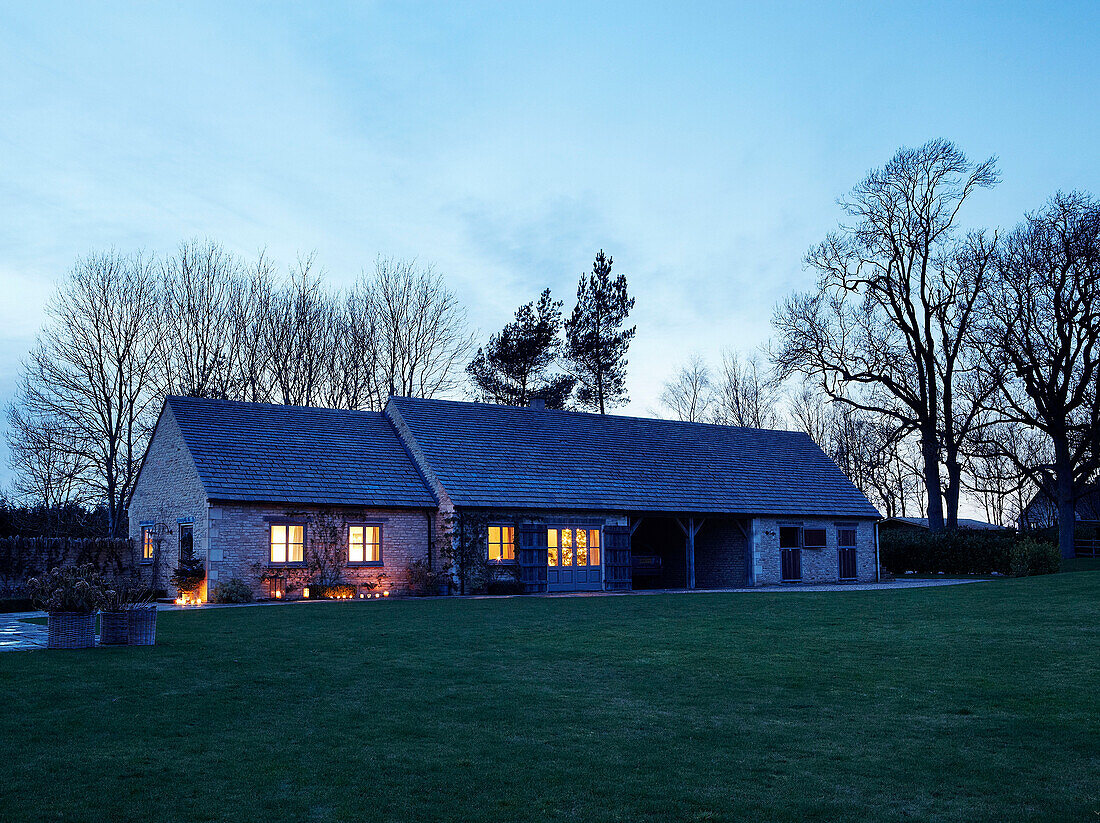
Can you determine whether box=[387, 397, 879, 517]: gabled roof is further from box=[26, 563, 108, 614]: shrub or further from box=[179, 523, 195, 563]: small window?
box=[26, 563, 108, 614]: shrub

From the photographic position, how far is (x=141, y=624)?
1234 cm

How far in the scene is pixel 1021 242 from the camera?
35031 millimetres

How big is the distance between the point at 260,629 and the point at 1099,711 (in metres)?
11.5

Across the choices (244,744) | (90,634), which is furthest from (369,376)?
(244,744)

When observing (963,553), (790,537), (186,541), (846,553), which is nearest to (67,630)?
(186,541)

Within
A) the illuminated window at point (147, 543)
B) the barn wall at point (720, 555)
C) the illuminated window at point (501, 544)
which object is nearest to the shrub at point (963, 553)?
the barn wall at point (720, 555)

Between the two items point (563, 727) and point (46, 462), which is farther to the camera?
point (46, 462)

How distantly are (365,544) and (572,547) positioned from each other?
6.17 m

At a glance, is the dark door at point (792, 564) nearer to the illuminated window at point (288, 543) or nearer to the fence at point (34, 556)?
the illuminated window at point (288, 543)

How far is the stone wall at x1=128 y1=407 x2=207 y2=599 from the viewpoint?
80.0 feet

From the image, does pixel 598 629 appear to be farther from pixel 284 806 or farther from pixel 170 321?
pixel 170 321

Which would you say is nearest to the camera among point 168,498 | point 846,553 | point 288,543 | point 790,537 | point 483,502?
point 288,543

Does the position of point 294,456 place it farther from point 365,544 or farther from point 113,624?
point 113,624

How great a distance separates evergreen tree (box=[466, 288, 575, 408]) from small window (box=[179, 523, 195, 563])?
21557 millimetres
